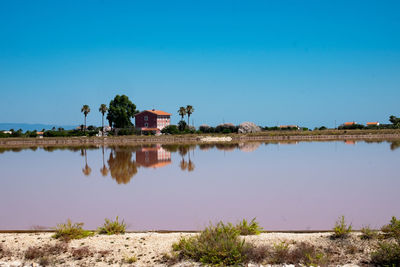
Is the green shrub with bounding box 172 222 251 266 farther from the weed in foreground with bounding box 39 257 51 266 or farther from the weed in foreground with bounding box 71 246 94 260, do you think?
the weed in foreground with bounding box 39 257 51 266

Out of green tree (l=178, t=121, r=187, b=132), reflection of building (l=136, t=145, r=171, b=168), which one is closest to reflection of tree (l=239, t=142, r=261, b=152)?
reflection of building (l=136, t=145, r=171, b=168)

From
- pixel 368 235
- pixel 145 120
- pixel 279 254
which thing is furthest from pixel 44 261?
pixel 145 120

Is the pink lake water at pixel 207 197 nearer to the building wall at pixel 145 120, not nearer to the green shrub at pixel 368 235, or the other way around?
the green shrub at pixel 368 235

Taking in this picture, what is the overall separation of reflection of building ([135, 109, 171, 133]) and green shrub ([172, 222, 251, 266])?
72.3 m

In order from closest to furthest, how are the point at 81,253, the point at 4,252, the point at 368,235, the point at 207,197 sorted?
the point at 81,253, the point at 4,252, the point at 368,235, the point at 207,197

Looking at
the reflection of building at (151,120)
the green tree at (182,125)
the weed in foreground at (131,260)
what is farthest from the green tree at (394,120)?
the weed in foreground at (131,260)

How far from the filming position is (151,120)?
80.1m

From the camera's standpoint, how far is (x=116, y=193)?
1214 cm

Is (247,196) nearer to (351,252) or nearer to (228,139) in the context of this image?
(351,252)

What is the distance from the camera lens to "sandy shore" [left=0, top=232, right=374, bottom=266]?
557 centimetres

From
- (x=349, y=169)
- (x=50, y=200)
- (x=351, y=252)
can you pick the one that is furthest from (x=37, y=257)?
(x=349, y=169)

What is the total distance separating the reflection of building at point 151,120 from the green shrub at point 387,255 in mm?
73249

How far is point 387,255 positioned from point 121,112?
70235 mm

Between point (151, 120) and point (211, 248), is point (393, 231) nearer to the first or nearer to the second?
point (211, 248)
